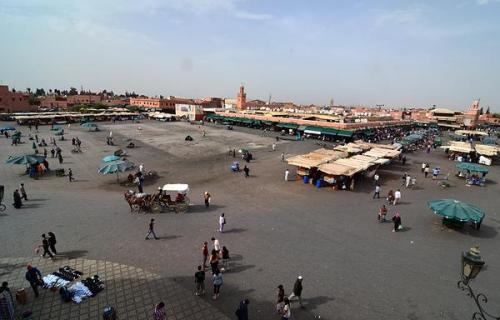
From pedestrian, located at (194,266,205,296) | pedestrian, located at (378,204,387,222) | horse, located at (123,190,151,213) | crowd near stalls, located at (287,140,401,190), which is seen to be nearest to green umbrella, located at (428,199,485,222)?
pedestrian, located at (378,204,387,222)

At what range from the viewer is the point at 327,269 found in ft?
34.7

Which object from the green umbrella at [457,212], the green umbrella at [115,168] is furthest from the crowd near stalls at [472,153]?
the green umbrella at [115,168]

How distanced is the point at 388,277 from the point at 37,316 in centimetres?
1143

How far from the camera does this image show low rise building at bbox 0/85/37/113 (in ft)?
241

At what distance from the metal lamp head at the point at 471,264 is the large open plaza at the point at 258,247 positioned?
3887 millimetres

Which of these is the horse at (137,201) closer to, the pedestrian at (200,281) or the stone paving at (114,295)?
the stone paving at (114,295)

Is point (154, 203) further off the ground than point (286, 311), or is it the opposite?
point (154, 203)

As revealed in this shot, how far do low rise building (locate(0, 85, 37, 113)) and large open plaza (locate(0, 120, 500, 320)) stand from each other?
70.9 m

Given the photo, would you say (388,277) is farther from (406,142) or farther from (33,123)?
(33,123)

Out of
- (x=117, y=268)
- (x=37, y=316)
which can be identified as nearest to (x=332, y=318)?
(x=117, y=268)

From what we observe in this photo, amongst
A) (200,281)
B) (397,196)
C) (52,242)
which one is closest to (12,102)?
(52,242)

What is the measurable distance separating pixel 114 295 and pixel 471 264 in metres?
9.52

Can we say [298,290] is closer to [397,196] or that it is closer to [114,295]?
[114,295]

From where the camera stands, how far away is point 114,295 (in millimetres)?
8805
